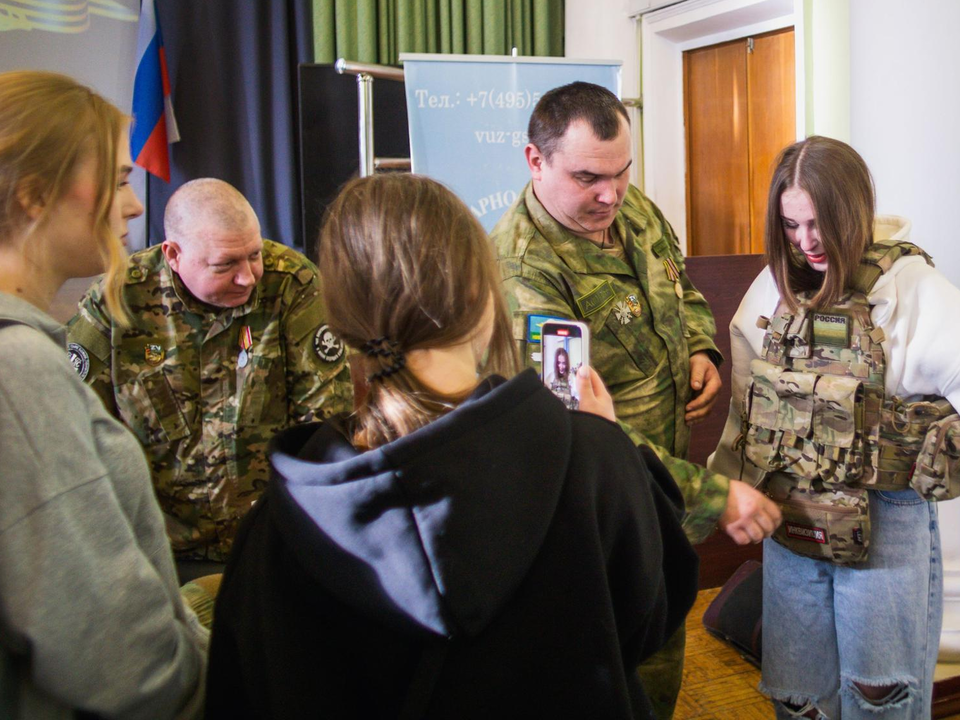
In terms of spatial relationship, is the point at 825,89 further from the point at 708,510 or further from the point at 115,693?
the point at 115,693

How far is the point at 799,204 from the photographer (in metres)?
1.77

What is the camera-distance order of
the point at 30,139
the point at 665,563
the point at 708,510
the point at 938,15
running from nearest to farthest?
the point at 30,139, the point at 665,563, the point at 708,510, the point at 938,15

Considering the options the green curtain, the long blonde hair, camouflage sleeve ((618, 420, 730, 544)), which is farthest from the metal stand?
the long blonde hair

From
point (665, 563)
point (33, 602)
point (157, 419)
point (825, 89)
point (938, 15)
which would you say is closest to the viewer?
point (33, 602)

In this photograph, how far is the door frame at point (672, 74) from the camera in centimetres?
428

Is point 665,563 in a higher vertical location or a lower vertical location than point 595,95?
lower

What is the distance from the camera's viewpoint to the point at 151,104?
3857 millimetres

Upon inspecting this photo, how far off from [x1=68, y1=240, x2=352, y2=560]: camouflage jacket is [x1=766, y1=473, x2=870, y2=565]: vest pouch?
3.26 feet

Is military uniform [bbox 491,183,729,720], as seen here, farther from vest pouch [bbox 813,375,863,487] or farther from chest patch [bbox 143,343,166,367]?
chest patch [bbox 143,343,166,367]

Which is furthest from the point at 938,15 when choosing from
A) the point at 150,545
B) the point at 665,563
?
the point at 150,545

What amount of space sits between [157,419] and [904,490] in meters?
1.58

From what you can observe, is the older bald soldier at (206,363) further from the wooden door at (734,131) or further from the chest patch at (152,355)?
the wooden door at (734,131)

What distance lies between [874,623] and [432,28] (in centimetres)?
372

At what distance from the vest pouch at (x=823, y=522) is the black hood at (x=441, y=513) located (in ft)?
3.32
